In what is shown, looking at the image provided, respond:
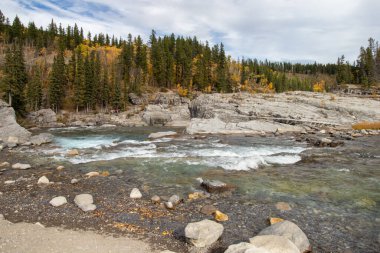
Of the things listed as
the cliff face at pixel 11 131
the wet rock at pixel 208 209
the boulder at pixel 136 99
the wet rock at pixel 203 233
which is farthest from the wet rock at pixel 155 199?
the boulder at pixel 136 99

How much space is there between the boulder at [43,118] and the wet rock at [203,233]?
61.4 m

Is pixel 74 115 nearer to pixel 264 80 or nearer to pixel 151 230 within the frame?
pixel 151 230

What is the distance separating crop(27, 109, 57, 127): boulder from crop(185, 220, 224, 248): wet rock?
61372 mm

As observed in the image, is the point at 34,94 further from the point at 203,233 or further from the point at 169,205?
the point at 203,233

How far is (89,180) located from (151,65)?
96.7 m

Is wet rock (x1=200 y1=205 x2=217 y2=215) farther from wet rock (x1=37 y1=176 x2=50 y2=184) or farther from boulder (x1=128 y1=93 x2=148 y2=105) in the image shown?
boulder (x1=128 y1=93 x2=148 y2=105)

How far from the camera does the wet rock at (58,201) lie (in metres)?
12.3

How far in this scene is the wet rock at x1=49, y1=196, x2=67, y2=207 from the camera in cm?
1226

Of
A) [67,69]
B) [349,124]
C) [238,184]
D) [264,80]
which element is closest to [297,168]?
[238,184]

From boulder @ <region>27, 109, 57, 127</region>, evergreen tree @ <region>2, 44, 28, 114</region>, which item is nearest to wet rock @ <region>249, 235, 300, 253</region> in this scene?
boulder @ <region>27, 109, 57, 127</region>

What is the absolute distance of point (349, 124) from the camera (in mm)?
50500

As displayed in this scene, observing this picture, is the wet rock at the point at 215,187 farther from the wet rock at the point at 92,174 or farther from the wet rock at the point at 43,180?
the wet rock at the point at 43,180

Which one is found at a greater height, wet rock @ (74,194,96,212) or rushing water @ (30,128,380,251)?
wet rock @ (74,194,96,212)

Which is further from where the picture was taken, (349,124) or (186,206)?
(349,124)
